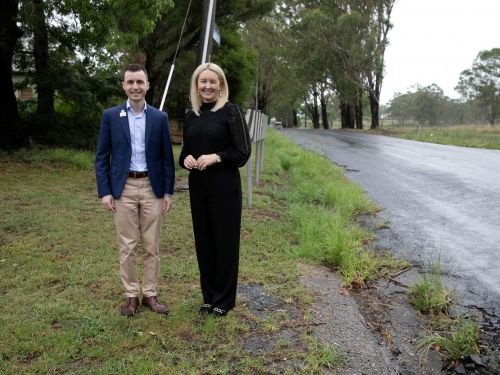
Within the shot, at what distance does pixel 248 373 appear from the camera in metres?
3.13

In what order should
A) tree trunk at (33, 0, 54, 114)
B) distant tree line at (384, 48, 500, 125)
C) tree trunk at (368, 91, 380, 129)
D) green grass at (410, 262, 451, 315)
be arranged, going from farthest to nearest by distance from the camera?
distant tree line at (384, 48, 500, 125) < tree trunk at (368, 91, 380, 129) < tree trunk at (33, 0, 54, 114) < green grass at (410, 262, 451, 315)

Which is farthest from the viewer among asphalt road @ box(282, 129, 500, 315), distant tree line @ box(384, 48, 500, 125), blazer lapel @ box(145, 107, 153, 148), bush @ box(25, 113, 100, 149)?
distant tree line @ box(384, 48, 500, 125)

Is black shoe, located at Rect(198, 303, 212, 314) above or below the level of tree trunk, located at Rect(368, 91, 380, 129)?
below

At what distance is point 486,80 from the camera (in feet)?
206

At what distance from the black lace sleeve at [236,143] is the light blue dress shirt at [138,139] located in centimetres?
61

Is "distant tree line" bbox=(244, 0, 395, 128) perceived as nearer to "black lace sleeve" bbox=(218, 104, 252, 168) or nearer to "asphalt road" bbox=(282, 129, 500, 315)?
"asphalt road" bbox=(282, 129, 500, 315)

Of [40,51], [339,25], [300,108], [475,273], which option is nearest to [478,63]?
[300,108]

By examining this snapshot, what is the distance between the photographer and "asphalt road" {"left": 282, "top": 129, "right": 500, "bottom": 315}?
17.0ft

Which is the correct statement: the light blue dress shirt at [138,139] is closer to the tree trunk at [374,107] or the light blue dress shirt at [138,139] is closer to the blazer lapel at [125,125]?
the blazer lapel at [125,125]

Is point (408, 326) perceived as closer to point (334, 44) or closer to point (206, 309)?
point (206, 309)

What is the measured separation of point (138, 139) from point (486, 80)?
6779 cm

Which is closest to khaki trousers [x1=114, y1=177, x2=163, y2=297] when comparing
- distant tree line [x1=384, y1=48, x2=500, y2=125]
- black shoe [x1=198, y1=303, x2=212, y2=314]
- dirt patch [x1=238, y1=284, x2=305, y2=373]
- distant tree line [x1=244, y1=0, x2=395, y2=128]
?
black shoe [x1=198, y1=303, x2=212, y2=314]

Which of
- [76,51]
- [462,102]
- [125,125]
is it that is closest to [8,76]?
[76,51]

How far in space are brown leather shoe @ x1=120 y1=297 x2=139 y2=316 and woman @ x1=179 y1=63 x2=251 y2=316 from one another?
1.75 ft
